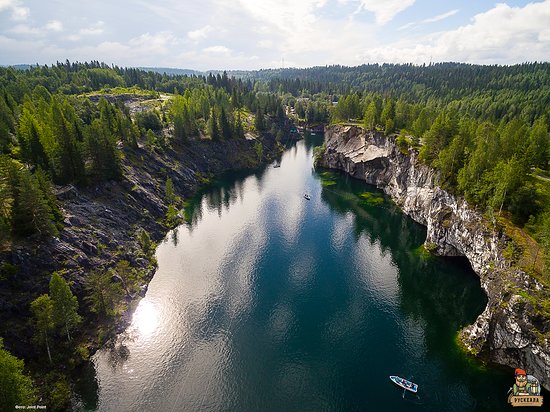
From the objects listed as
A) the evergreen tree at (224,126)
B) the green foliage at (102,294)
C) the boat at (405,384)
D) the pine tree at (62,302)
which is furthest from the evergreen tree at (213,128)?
the boat at (405,384)

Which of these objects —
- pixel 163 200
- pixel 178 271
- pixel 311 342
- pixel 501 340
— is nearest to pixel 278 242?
pixel 178 271

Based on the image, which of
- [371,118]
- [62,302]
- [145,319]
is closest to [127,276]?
[145,319]

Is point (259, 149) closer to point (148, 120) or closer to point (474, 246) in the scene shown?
point (148, 120)

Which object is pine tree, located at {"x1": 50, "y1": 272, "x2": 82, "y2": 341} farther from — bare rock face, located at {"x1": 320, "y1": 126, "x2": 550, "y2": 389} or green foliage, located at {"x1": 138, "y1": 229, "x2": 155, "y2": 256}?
bare rock face, located at {"x1": 320, "y1": 126, "x2": 550, "y2": 389}

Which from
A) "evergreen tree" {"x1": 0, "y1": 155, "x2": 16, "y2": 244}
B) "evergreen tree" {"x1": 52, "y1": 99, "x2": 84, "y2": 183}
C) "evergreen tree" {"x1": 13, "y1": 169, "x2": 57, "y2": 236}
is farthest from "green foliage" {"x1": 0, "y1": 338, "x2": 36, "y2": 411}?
"evergreen tree" {"x1": 52, "y1": 99, "x2": 84, "y2": 183}

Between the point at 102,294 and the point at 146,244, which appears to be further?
the point at 146,244

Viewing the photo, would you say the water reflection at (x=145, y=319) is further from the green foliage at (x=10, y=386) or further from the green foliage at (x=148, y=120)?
the green foliage at (x=148, y=120)

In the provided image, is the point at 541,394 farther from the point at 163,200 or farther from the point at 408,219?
the point at 163,200
